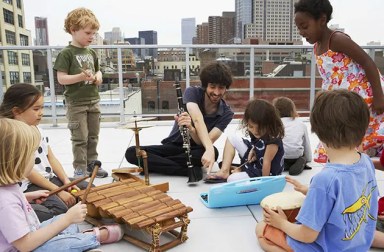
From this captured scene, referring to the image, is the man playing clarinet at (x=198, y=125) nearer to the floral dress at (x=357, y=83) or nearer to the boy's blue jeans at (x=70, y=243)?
the floral dress at (x=357, y=83)

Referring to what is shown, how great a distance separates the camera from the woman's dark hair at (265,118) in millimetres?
2453

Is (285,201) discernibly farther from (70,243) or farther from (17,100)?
(17,100)

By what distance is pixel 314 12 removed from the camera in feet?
7.38

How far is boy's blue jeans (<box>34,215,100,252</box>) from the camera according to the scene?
160 centimetres

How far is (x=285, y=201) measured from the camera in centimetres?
179

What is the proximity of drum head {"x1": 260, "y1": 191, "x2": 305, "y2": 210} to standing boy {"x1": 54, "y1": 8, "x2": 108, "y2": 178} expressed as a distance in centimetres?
158

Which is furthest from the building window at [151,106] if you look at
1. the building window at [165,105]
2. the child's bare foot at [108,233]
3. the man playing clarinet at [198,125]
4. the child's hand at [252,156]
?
the child's bare foot at [108,233]

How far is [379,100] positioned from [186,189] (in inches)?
54.7

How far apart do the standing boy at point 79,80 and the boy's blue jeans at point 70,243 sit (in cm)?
117

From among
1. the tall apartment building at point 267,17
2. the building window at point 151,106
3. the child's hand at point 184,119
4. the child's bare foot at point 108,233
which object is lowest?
the child's bare foot at point 108,233

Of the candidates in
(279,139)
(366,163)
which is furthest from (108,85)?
(366,163)

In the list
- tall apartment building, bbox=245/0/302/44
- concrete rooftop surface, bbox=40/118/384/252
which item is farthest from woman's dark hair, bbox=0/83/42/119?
tall apartment building, bbox=245/0/302/44

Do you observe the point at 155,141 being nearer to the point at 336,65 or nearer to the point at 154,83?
the point at 154,83

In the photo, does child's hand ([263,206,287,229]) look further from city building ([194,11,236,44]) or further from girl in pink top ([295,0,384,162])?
city building ([194,11,236,44])
